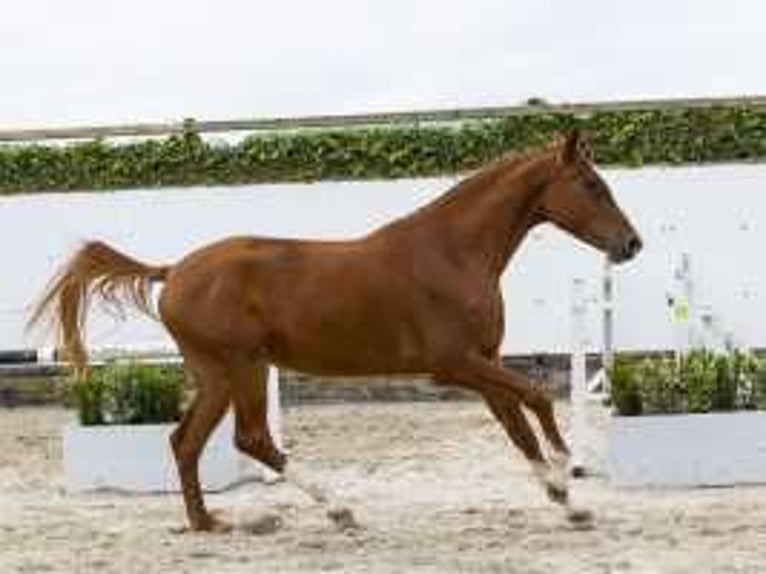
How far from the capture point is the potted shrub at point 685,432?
963 centimetres

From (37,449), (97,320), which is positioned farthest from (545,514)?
(97,320)

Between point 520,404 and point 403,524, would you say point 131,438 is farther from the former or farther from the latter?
point 520,404

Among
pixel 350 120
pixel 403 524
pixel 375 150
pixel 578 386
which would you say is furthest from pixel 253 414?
pixel 350 120

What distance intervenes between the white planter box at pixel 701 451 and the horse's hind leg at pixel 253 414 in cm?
198

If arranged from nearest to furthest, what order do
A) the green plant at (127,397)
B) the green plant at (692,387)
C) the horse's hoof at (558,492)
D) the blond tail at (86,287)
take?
the horse's hoof at (558,492) < the blond tail at (86,287) < the green plant at (692,387) < the green plant at (127,397)

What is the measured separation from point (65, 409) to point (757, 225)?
6243 mm

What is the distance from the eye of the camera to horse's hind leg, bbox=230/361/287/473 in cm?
867

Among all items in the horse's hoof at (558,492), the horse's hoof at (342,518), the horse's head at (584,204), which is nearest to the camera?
the horse's hoof at (558,492)

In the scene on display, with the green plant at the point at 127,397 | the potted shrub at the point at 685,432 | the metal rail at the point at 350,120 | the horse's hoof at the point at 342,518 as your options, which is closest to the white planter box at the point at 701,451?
the potted shrub at the point at 685,432

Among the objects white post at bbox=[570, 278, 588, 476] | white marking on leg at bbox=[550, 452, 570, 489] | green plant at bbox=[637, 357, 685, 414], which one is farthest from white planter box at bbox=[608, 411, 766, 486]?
white marking on leg at bbox=[550, 452, 570, 489]

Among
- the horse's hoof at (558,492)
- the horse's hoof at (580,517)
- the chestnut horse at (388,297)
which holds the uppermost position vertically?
the chestnut horse at (388,297)

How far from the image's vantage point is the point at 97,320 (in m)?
16.0

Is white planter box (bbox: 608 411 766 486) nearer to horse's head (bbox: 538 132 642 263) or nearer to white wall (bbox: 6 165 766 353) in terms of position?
horse's head (bbox: 538 132 642 263)

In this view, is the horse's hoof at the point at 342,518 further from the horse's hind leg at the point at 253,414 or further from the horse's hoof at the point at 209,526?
the horse's hoof at the point at 209,526
